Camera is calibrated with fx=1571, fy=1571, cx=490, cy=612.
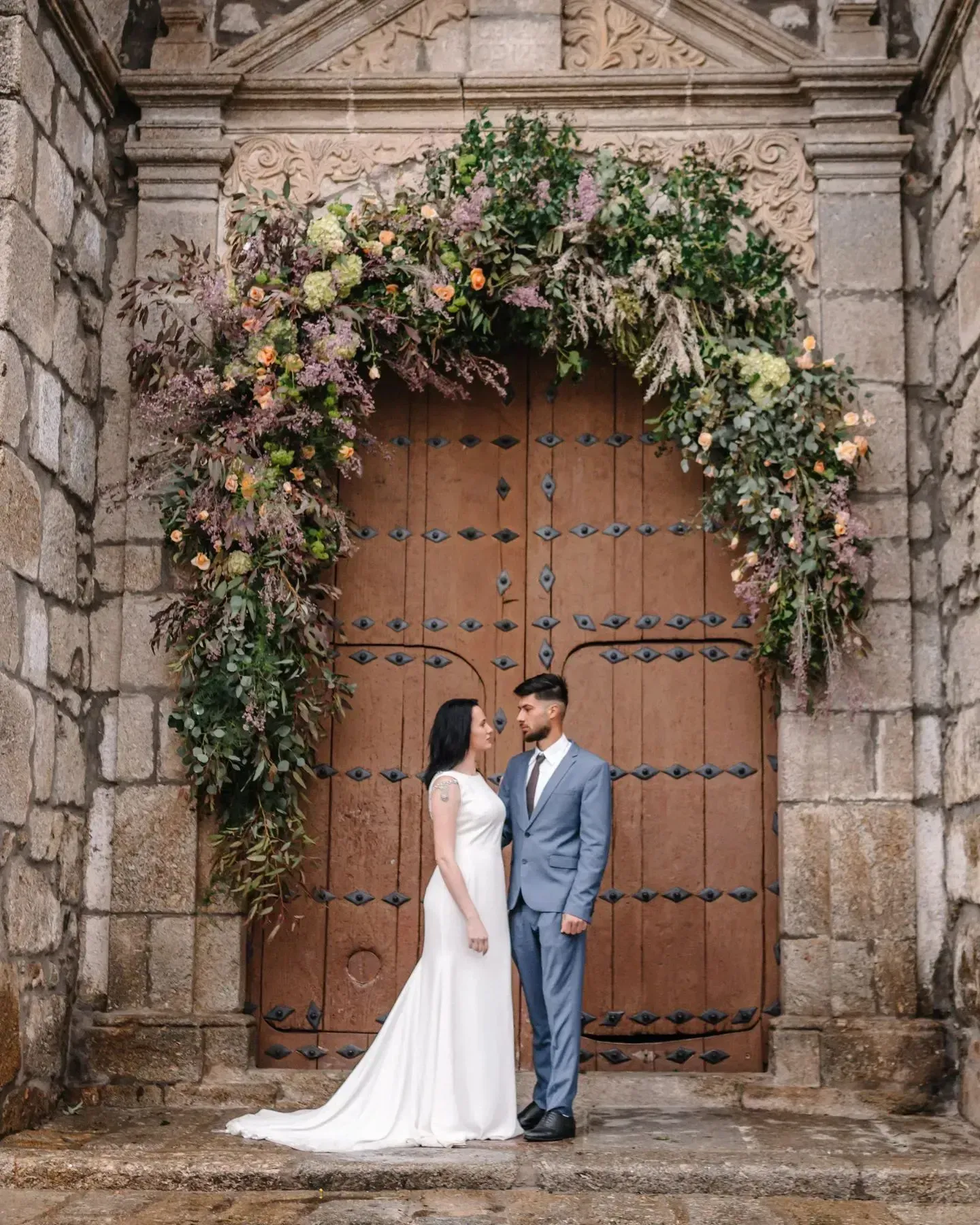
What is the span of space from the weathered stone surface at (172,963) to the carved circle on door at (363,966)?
0.56 metres

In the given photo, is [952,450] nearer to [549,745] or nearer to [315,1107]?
[549,745]

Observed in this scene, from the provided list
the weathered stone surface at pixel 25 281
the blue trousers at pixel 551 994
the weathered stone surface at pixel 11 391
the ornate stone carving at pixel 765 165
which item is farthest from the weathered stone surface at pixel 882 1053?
the weathered stone surface at pixel 25 281

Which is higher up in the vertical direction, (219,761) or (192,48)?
(192,48)

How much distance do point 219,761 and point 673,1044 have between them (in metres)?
1.84

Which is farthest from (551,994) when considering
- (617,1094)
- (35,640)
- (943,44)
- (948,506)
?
(943,44)

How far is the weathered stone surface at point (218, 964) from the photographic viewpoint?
5.34 m

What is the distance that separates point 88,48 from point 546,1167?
155 inches

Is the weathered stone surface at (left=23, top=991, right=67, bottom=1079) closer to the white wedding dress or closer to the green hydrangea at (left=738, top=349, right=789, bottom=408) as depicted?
the white wedding dress

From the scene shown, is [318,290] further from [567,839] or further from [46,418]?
[567,839]

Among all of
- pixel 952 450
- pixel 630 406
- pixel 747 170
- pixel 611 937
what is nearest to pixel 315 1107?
pixel 611 937

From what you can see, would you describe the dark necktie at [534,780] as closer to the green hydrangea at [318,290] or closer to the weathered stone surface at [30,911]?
the weathered stone surface at [30,911]

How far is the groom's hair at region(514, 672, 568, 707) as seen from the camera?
4855mm

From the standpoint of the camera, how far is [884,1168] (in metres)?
4.12

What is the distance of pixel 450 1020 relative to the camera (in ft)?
15.2
